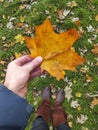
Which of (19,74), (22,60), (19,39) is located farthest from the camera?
(19,39)

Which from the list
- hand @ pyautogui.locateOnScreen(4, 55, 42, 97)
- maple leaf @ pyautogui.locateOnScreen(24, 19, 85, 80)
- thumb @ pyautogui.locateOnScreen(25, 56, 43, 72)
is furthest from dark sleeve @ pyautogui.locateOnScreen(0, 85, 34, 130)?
maple leaf @ pyautogui.locateOnScreen(24, 19, 85, 80)

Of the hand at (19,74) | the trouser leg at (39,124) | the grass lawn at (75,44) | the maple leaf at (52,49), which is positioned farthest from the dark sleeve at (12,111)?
the grass lawn at (75,44)

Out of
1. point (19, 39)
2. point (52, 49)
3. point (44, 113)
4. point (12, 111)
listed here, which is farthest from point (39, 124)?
point (12, 111)

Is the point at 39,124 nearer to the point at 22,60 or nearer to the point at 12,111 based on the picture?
the point at 22,60

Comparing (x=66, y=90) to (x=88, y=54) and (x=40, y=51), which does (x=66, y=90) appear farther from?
(x=40, y=51)

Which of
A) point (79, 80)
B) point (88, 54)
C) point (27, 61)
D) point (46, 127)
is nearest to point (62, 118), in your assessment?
point (46, 127)

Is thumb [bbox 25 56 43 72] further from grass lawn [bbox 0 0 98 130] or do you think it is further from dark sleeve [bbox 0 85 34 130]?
grass lawn [bbox 0 0 98 130]
